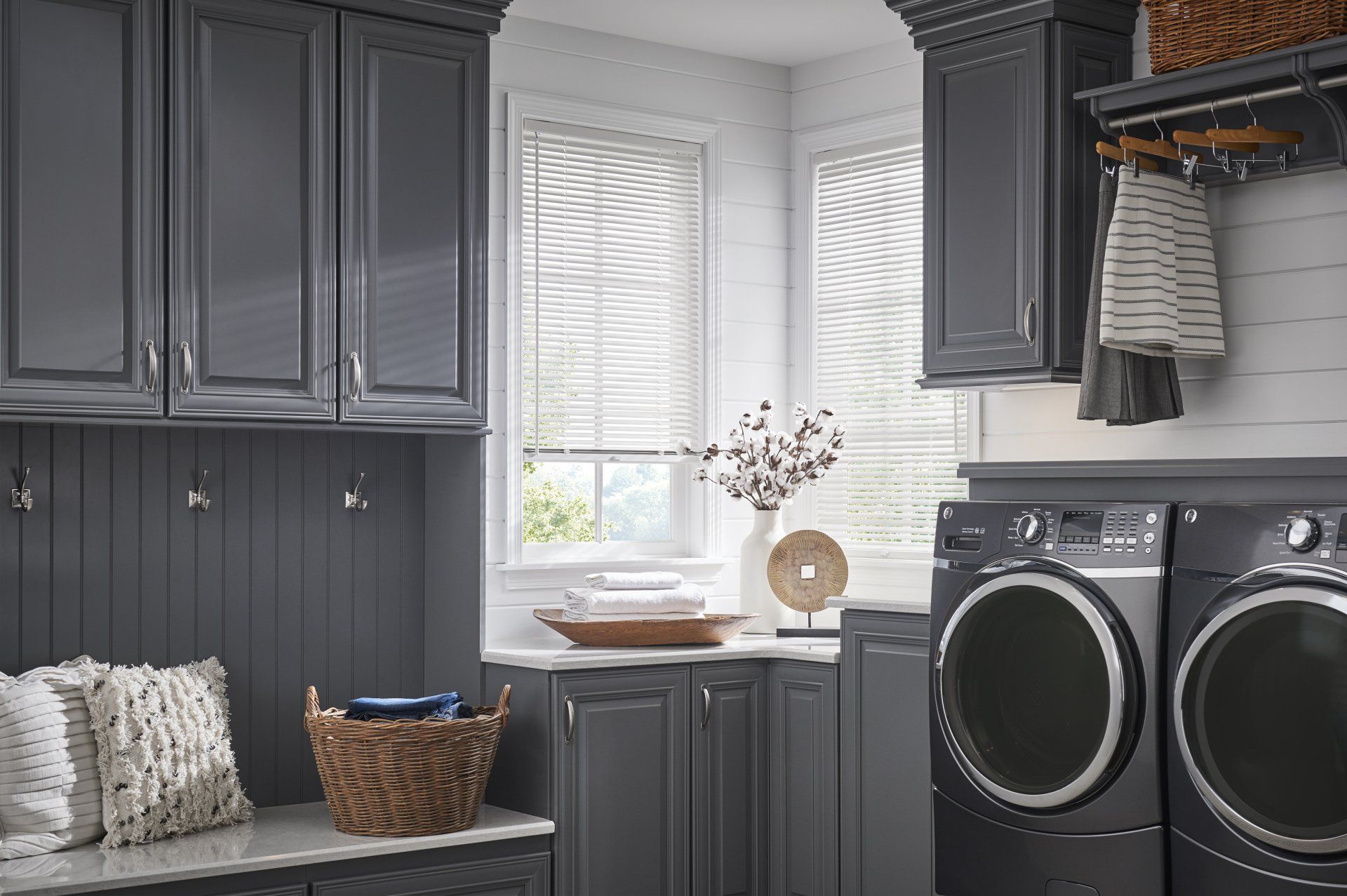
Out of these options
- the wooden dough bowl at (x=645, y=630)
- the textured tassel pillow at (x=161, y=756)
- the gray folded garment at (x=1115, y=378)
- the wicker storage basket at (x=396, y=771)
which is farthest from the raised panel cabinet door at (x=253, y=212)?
the gray folded garment at (x=1115, y=378)

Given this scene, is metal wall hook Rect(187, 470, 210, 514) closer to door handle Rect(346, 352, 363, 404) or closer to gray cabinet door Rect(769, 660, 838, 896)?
door handle Rect(346, 352, 363, 404)

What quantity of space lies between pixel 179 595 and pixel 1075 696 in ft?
6.82

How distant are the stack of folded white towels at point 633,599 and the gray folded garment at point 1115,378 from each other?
3.77ft

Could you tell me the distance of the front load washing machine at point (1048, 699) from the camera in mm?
2566

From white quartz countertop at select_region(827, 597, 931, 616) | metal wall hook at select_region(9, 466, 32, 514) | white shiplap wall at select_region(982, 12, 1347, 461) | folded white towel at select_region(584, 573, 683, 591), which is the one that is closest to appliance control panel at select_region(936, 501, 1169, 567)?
white quartz countertop at select_region(827, 597, 931, 616)

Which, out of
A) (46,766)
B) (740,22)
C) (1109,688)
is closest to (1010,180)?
(740,22)

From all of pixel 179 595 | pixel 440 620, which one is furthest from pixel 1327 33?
pixel 179 595

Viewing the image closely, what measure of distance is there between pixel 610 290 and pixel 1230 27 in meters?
1.84

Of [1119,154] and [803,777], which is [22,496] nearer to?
[803,777]

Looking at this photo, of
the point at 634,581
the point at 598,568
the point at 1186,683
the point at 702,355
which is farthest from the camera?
the point at 702,355

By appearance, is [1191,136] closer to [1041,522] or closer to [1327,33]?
[1327,33]

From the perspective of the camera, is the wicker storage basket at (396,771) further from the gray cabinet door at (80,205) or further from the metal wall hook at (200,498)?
the gray cabinet door at (80,205)

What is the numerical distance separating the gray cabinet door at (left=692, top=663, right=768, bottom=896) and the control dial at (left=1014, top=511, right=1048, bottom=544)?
105 centimetres

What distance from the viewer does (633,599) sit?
3643 mm
